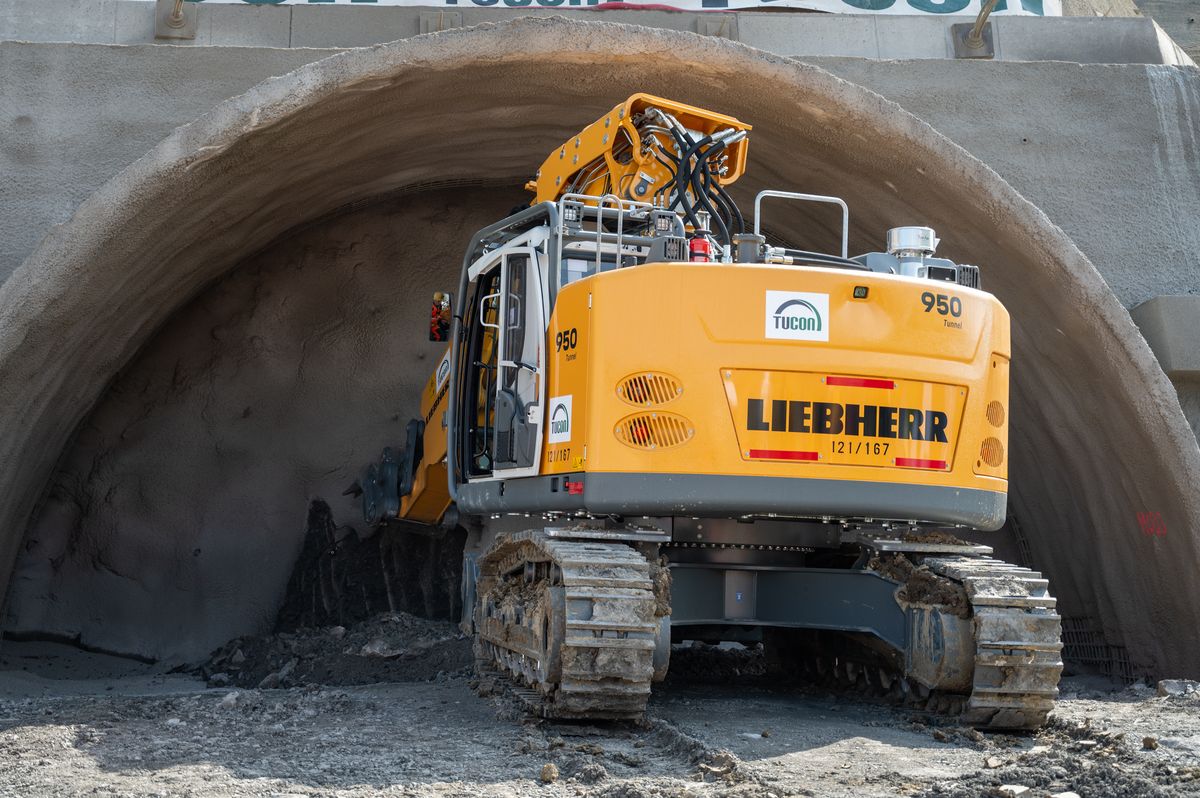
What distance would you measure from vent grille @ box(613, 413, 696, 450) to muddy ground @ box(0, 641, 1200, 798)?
1333 mm

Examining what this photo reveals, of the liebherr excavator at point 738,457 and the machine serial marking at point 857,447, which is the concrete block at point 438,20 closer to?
the liebherr excavator at point 738,457

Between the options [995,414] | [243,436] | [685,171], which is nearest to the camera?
[995,414]

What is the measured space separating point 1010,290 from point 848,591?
3.57m

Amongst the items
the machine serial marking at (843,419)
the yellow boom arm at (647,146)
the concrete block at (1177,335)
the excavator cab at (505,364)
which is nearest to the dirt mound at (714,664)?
the excavator cab at (505,364)

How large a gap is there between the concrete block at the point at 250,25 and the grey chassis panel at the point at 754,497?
6.82m

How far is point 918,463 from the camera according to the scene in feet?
21.6

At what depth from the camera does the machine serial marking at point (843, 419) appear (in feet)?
21.0

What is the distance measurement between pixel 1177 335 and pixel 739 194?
145 inches

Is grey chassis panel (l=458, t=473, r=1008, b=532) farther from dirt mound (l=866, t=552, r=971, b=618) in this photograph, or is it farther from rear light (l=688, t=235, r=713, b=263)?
rear light (l=688, t=235, r=713, b=263)

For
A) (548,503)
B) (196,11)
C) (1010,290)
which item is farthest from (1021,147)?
(196,11)

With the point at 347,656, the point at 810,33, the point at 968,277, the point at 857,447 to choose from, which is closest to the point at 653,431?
the point at 857,447

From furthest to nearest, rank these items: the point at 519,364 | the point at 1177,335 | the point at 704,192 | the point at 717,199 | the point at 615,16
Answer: the point at 615,16, the point at 1177,335, the point at 717,199, the point at 704,192, the point at 519,364

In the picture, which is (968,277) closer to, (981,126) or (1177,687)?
(1177,687)

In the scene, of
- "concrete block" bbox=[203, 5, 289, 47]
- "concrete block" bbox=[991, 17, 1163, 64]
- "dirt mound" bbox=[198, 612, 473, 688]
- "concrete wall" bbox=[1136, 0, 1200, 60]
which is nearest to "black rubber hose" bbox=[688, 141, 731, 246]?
"dirt mound" bbox=[198, 612, 473, 688]
